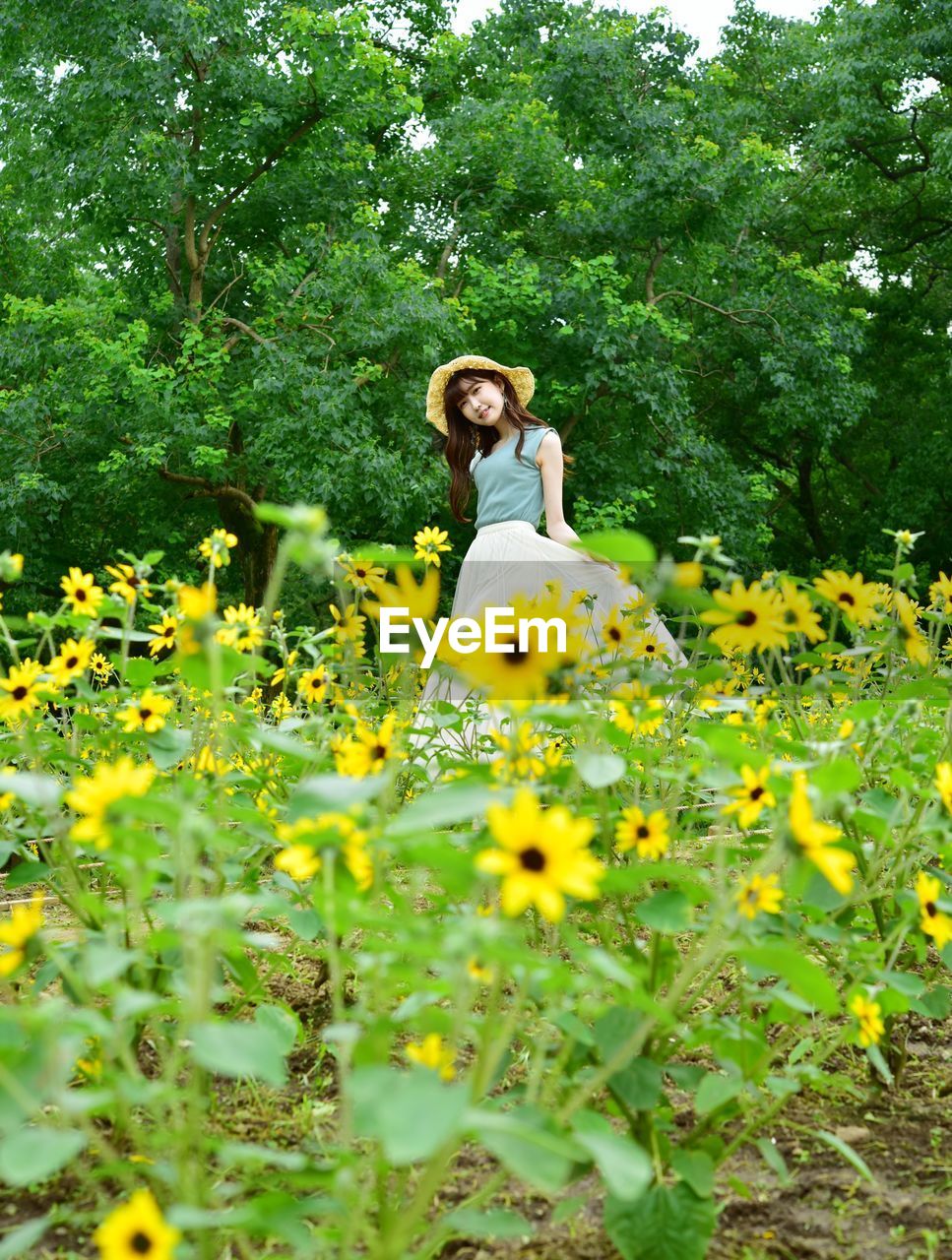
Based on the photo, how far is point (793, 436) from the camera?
16500 millimetres

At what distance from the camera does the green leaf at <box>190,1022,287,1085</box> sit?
734mm

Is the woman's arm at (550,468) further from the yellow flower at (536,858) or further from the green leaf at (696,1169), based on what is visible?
the yellow flower at (536,858)

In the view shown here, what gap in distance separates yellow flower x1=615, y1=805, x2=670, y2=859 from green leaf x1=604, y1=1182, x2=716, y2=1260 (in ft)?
1.18

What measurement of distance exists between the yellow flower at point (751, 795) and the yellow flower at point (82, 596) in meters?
0.87

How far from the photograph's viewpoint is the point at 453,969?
0.79m

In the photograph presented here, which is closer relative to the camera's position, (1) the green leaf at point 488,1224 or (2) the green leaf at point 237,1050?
(2) the green leaf at point 237,1050

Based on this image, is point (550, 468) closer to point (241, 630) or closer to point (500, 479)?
point (500, 479)

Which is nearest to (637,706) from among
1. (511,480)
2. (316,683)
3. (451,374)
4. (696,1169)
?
(696,1169)

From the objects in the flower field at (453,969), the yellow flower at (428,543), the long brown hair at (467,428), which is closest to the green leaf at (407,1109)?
the flower field at (453,969)

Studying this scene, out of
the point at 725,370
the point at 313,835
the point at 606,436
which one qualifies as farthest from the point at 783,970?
the point at 725,370

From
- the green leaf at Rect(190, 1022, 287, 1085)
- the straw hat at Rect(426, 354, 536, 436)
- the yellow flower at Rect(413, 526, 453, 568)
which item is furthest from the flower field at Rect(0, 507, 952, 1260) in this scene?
the straw hat at Rect(426, 354, 536, 436)

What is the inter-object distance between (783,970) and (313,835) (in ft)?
1.36

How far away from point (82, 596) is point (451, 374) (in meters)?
4.15

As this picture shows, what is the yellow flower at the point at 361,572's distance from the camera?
1851mm
